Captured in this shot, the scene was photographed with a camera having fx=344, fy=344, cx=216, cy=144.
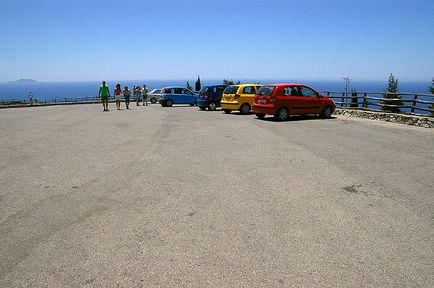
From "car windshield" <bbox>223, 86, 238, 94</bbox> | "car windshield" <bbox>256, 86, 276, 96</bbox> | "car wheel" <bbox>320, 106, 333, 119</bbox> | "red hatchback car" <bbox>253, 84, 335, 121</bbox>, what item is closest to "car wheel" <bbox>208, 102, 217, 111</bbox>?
"car windshield" <bbox>223, 86, 238, 94</bbox>

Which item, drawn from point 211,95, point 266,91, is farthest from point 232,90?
point 266,91

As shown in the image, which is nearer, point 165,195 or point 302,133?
point 165,195

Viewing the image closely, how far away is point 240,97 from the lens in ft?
64.8

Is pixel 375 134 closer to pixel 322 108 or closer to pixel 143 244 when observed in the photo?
pixel 322 108

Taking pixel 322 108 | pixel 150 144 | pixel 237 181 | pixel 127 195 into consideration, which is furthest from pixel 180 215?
pixel 322 108

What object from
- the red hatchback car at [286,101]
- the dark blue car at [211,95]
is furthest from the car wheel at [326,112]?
the dark blue car at [211,95]

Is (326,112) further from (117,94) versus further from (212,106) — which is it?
(117,94)

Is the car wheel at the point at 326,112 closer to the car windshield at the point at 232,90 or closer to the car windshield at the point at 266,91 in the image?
the car windshield at the point at 266,91

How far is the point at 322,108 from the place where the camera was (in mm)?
17359

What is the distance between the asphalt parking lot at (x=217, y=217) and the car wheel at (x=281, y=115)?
6991 mm

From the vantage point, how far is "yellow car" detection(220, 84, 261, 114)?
64.7 ft

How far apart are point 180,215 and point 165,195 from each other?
0.88m

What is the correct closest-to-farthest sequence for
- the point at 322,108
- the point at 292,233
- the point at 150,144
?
1. the point at 292,233
2. the point at 150,144
3. the point at 322,108

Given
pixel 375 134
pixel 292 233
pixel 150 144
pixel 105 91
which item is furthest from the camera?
pixel 105 91
